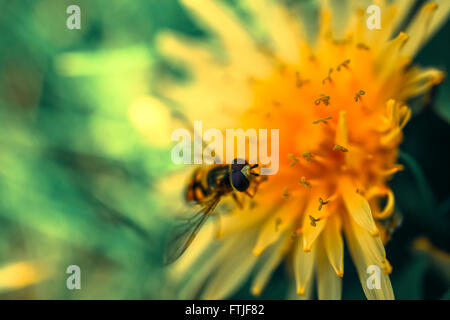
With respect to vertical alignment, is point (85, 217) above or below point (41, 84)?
below

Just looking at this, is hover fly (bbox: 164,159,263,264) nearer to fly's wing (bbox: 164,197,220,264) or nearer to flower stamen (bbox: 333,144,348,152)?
fly's wing (bbox: 164,197,220,264)

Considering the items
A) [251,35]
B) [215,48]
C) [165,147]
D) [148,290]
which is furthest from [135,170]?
[251,35]

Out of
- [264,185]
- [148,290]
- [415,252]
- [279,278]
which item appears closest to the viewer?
[264,185]

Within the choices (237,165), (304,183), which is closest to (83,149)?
(237,165)

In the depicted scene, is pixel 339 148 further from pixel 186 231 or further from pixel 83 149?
pixel 83 149

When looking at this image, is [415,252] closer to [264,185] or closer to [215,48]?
[264,185]

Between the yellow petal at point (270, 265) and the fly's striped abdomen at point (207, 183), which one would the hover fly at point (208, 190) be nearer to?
the fly's striped abdomen at point (207, 183)

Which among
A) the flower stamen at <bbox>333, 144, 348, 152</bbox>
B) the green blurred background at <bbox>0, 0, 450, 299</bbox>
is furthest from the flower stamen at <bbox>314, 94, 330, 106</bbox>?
the green blurred background at <bbox>0, 0, 450, 299</bbox>

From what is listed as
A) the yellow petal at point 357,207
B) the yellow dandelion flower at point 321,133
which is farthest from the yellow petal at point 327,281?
the yellow petal at point 357,207
